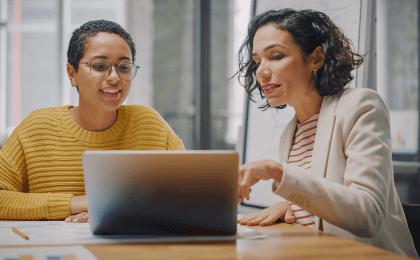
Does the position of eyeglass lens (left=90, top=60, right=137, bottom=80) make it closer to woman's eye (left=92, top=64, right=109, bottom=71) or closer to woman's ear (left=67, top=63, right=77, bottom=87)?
woman's eye (left=92, top=64, right=109, bottom=71)

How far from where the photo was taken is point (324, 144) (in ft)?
3.78

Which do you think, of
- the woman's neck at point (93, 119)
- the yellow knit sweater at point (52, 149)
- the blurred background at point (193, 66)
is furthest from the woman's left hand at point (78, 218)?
the blurred background at point (193, 66)

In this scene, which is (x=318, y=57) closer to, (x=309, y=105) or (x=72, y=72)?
(x=309, y=105)

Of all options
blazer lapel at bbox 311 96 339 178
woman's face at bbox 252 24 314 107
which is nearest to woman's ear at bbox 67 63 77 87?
woman's face at bbox 252 24 314 107

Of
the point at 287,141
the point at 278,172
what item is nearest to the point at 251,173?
the point at 278,172

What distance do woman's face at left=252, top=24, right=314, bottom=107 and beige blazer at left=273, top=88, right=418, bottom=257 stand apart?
4.4 inches

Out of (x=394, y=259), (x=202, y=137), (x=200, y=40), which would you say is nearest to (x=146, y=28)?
(x=200, y=40)

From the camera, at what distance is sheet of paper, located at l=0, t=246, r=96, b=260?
27.1 inches

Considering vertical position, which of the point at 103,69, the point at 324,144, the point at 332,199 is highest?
the point at 103,69

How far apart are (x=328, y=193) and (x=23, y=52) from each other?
337 centimetres

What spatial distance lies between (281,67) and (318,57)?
168mm

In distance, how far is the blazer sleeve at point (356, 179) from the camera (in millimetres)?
928

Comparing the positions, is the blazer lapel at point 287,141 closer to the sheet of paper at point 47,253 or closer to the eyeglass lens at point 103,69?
the eyeglass lens at point 103,69

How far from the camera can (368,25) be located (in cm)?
160
